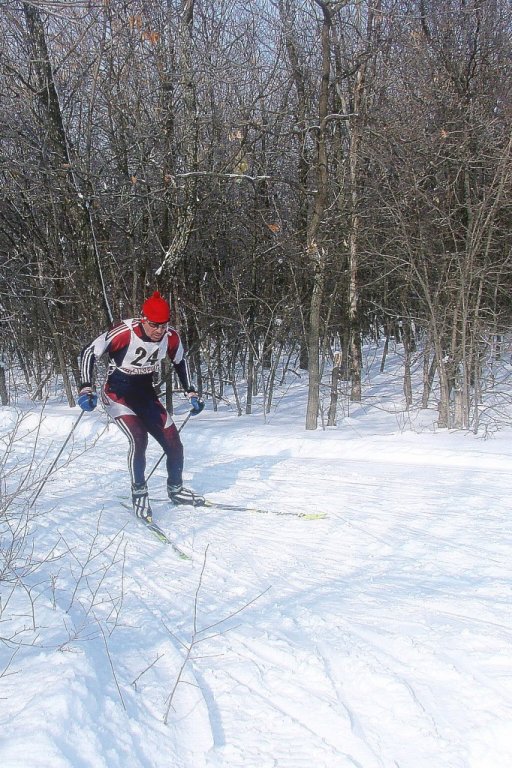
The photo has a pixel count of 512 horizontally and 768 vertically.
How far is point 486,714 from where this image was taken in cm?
274

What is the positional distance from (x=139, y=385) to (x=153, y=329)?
2.13 feet

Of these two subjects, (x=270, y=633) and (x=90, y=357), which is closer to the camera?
(x=270, y=633)

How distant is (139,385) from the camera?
607cm

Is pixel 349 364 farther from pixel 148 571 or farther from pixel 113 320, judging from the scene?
pixel 148 571

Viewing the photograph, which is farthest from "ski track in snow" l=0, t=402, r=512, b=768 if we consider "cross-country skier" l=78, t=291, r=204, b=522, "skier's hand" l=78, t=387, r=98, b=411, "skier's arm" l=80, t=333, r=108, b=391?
"skier's arm" l=80, t=333, r=108, b=391

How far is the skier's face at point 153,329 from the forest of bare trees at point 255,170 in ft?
14.6

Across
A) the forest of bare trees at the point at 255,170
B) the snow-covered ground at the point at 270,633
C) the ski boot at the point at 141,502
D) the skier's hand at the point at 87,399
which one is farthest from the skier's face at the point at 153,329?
the forest of bare trees at the point at 255,170

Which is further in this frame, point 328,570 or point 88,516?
point 88,516

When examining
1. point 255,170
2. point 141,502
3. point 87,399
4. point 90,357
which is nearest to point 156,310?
point 90,357

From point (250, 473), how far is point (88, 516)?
2254mm

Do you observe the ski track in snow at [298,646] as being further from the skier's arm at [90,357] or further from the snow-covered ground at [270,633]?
the skier's arm at [90,357]

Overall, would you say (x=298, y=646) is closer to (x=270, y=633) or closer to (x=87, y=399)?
(x=270, y=633)

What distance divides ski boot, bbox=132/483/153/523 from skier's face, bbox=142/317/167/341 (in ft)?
4.55

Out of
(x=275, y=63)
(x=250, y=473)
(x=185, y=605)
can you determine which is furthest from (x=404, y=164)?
(x=185, y=605)
